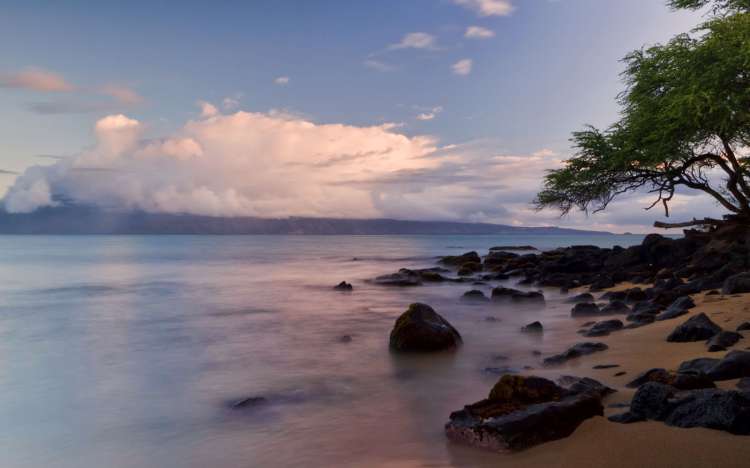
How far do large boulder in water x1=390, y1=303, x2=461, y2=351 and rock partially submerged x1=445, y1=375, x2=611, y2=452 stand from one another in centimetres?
461

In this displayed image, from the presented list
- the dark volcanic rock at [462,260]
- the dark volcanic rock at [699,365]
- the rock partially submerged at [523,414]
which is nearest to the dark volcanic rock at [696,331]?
the dark volcanic rock at [699,365]

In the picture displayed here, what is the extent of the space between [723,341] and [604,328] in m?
3.50

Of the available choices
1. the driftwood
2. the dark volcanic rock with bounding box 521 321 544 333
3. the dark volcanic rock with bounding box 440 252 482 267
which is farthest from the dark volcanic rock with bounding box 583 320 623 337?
the dark volcanic rock with bounding box 440 252 482 267

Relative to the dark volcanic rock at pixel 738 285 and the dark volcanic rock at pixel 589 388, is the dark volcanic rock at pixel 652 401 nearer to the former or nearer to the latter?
the dark volcanic rock at pixel 589 388

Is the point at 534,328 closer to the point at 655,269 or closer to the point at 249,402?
the point at 249,402

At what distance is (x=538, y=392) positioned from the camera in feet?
18.1

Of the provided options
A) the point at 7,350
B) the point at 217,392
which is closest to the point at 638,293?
the point at 217,392

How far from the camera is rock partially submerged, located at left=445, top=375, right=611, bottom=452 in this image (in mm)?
4680

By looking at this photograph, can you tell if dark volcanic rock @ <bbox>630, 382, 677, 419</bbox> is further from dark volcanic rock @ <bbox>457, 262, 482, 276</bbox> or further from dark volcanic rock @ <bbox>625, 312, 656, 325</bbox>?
dark volcanic rock @ <bbox>457, 262, 482, 276</bbox>

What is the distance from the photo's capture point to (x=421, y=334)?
1033 cm

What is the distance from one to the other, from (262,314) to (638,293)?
1200 cm

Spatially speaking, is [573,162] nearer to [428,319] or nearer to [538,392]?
[428,319]

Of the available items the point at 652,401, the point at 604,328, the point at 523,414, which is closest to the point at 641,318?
the point at 604,328

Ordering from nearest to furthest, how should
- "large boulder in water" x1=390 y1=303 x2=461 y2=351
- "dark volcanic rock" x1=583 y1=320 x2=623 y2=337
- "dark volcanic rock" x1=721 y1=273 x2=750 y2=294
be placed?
"large boulder in water" x1=390 y1=303 x2=461 y2=351 < "dark volcanic rock" x1=583 y1=320 x2=623 y2=337 < "dark volcanic rock" x1=721 y1=273 x2=750 y2=294
